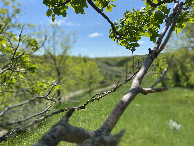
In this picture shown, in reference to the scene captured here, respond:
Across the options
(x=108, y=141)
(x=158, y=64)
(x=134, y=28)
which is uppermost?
(x=134, y=28)

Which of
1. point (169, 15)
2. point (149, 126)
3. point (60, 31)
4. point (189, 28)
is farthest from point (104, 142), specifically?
point (60, 31)

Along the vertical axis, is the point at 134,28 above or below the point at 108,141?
above

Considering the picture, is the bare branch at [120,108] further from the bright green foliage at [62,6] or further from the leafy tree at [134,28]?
the bright green foliage at [62,6]

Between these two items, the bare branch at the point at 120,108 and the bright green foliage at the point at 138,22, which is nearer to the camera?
the bare branch at the point at 120,108

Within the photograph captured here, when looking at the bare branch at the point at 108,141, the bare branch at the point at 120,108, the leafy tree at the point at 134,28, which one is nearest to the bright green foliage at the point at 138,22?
the leafy tree at the point at 134,28

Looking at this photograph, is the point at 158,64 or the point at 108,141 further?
the point at 158,64

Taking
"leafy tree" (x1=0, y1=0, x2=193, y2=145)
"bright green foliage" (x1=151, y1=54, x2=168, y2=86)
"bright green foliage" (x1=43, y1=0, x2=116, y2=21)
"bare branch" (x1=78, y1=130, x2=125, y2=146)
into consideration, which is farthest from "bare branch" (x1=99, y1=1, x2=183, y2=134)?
"bright green foliage" (x1=43, y1=0, x2=116, y2=21)

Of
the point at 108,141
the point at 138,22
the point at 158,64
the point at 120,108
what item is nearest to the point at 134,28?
the point at 138,22

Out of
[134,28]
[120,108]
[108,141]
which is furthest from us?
[134,28]

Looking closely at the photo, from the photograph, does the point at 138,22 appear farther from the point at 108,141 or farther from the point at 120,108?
the point at 108,141

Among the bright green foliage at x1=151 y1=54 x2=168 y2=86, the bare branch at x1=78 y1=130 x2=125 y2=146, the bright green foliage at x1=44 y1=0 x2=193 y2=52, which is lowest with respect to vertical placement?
the bare branch at x1=78 y1=130 x2=125 y2=146

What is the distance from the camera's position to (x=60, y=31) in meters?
24.1

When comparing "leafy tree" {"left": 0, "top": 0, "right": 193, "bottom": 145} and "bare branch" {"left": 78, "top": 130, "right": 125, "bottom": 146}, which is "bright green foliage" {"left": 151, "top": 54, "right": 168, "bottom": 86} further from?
"bare branch" {"left": 78, "top": 130, "right": 125, "bottom": 146}

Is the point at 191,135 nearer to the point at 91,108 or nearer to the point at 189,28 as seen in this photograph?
the point at 91,108
